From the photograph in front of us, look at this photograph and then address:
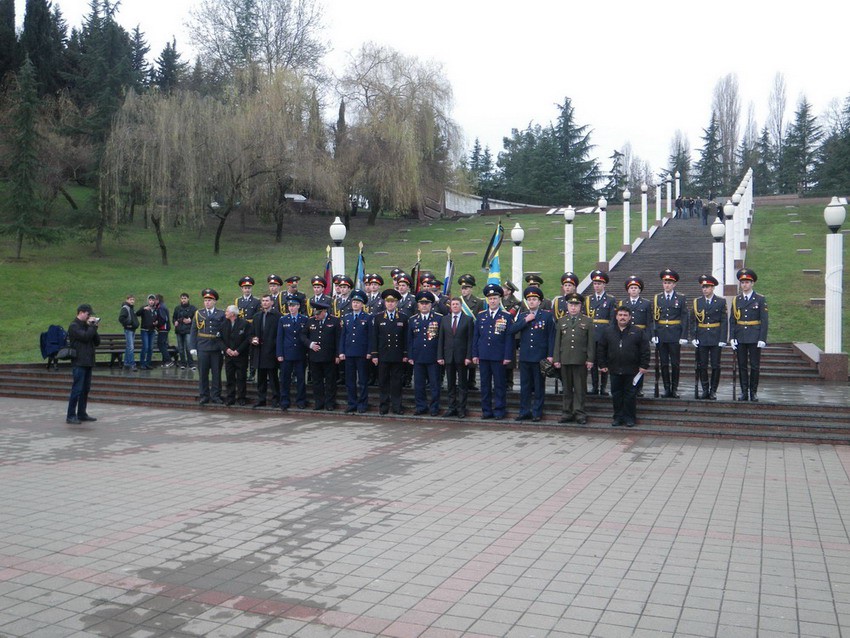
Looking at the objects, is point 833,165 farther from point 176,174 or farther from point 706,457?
point 706,457

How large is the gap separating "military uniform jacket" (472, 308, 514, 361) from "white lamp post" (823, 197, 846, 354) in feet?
20.3

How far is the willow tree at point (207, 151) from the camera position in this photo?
1310 inches

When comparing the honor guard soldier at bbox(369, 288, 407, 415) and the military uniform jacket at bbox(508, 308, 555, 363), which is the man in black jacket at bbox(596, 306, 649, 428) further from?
the honor guard soldier at bbox(369, 288, 407, 415)

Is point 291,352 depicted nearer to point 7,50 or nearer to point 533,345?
point 533,345

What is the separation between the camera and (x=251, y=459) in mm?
9492

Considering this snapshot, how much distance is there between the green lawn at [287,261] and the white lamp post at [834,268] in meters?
4.61

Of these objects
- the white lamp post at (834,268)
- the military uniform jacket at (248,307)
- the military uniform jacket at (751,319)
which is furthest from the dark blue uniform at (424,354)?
the white lamp post at (834,268)

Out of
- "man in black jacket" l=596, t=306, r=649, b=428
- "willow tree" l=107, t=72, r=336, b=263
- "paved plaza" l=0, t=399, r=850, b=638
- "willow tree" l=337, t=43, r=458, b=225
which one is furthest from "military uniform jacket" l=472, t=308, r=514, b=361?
"willow tree" l=337, t=43, r=458, b=225

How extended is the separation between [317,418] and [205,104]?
25473 millimetres

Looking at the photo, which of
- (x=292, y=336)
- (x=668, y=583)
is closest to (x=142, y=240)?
(x=292, y=336)

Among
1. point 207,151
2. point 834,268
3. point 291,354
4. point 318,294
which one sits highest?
point 207,151

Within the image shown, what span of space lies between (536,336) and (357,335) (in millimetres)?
2923

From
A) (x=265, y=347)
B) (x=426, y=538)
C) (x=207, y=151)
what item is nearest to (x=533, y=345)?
(x=265, y=347)

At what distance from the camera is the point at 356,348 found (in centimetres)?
1265
